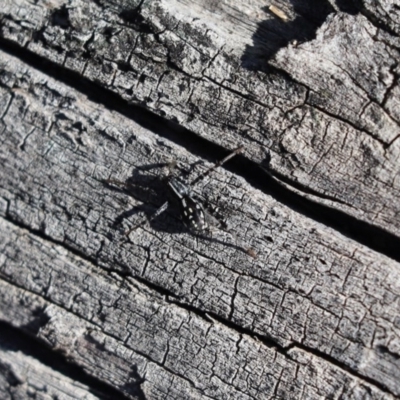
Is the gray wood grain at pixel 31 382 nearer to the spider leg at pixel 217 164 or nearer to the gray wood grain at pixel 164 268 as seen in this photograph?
the gray wood grain at pixel 164 268

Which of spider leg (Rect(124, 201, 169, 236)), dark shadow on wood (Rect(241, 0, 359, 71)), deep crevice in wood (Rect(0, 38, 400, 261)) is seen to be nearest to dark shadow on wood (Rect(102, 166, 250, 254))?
spider leg (Rect(124, 201, 169, 236))

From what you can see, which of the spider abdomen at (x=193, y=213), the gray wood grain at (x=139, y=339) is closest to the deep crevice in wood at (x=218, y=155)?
the spider abdomen at (x=193, y=213)

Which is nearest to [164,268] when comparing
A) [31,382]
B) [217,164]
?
[217,164]

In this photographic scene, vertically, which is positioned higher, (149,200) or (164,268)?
(149,200)

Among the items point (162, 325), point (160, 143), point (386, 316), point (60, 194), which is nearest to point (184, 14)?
point (160, 143)

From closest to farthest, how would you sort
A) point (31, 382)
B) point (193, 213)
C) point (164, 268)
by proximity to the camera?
point (193, 213) < point (164, 268) < point (31, 382)

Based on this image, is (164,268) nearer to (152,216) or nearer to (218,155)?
(152,216)
